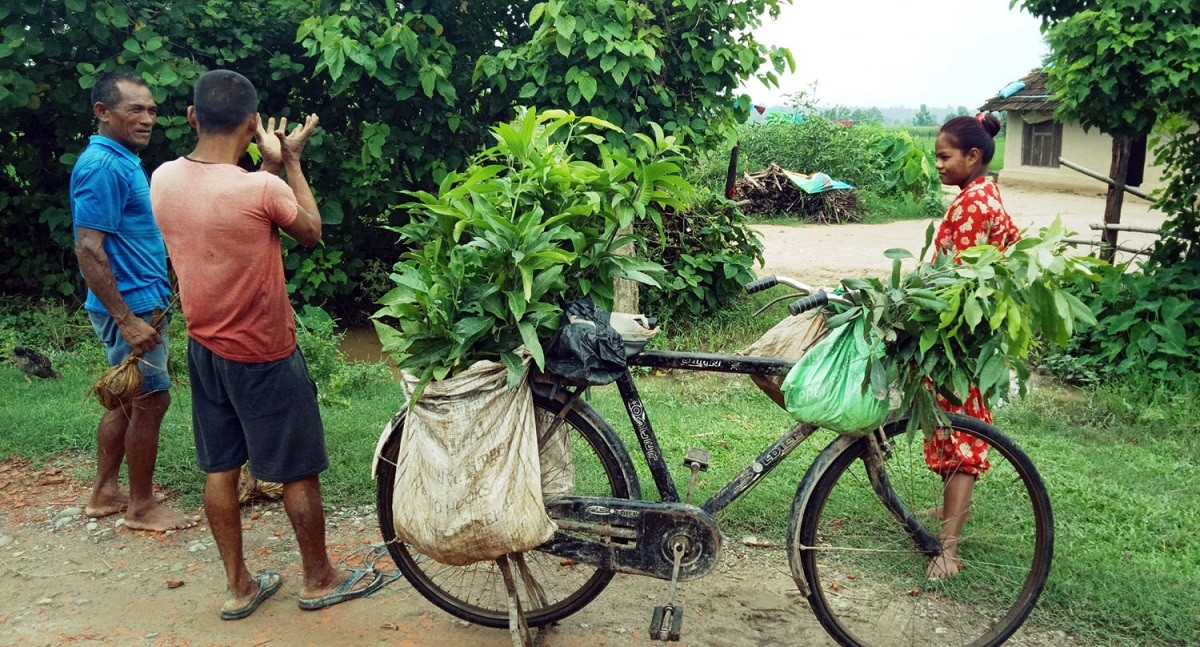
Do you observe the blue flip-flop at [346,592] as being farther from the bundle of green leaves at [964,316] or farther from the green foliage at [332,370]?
the green foliage at [332,370]

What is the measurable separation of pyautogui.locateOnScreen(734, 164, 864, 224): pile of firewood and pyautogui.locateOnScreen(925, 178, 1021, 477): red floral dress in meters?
14.8

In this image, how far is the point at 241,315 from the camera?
3.42m

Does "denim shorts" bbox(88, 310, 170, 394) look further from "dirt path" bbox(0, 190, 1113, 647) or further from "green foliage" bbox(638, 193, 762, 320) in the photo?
"green foliage" bbox(638, 193, 762, 320)

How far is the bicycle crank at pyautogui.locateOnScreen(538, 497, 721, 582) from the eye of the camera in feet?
10.8

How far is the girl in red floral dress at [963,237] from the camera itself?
144 inches

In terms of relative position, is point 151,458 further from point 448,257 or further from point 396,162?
point 396,162

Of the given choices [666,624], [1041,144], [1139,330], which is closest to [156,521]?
[666,624]

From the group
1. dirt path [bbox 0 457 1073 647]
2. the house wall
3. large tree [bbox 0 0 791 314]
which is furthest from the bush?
dirt path [bbox 0 457 1073 647]

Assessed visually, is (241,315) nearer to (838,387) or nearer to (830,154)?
(838,387)

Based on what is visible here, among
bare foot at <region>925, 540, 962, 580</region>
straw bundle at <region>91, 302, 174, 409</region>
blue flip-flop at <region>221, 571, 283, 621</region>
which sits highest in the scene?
straw bundle at <region>91, 302, 174, 409</region>

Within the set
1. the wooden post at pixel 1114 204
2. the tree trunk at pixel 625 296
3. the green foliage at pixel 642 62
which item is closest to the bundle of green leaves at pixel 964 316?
the green foliage at pixel 642 62

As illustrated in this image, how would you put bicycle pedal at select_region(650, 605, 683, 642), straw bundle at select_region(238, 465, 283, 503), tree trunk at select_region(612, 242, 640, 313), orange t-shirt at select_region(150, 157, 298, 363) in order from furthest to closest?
tree trunk at select_region(612, 242, 640, 313), straw bundle at select_region(238, 465, 283, 503), orange t-shirt at select_region(150, 157, 298, 363), bicycle pedal at select_region(650, 605, 683, 642)

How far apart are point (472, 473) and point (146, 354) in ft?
6.42

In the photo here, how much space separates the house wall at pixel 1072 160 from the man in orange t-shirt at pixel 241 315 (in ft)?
58.4
